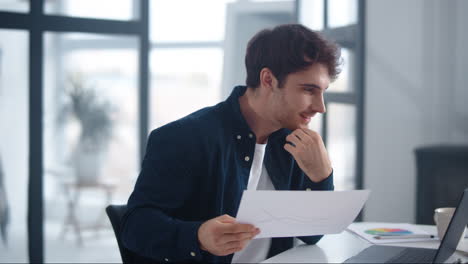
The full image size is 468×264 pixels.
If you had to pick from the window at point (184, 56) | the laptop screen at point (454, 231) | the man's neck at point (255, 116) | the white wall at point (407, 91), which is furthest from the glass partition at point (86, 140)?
the laptop screen at point (454, 231)

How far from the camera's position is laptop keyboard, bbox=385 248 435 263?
4.36 ft

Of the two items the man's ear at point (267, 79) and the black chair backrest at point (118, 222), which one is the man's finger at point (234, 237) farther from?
the man's ear at point (267, 79)

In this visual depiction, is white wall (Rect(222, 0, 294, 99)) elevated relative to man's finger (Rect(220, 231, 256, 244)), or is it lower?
elevated

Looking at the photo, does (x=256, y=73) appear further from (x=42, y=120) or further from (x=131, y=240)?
(x=42, y=120)

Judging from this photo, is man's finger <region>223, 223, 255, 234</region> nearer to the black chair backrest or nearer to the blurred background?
the black chair backrest

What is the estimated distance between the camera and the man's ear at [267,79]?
1625 millimetres

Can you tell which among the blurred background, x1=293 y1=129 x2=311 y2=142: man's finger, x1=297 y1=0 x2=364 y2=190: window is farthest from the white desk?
x1=297 y1=0 x2=364 y2=190: window

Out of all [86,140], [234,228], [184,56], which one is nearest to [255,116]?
[234,228]

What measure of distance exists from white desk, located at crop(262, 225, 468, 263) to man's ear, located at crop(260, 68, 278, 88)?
47 cm

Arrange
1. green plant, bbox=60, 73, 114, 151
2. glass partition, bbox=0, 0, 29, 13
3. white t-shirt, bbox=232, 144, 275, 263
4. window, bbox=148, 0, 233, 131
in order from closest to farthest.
Answer: white t-shirt, bbox=232, 144, 275, 263
glass partition, bbox=0, 0, 29, 13
green plant, bbox=60, 73, 114, 151
window, bbox=148, 0, 233, 131

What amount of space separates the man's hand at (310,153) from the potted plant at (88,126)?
3.24 meters

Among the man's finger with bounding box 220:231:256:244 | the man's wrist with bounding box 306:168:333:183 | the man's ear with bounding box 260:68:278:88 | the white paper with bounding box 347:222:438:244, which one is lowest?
the white paper with bounding box 347:222:438:244

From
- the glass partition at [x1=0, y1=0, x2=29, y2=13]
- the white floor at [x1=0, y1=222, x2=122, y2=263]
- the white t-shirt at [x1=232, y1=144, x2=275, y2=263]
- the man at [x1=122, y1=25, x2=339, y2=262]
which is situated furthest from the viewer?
the white floor at [x1=0, y1=222, x2=122, y2=263]

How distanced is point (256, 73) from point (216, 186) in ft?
1.19
